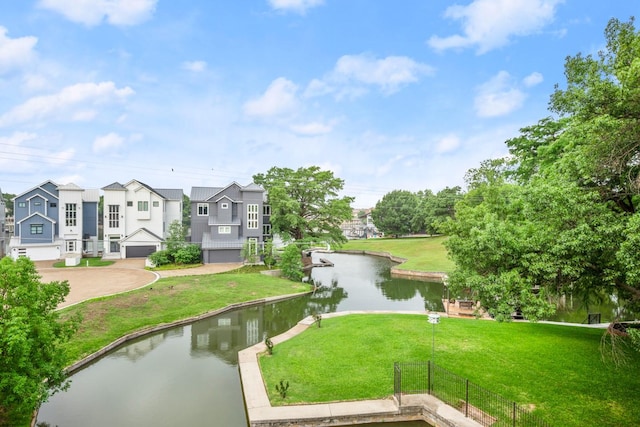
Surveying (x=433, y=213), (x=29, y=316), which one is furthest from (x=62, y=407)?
(x=433, y=213)

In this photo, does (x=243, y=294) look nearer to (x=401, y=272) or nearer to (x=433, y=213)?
(x=401, y=272)

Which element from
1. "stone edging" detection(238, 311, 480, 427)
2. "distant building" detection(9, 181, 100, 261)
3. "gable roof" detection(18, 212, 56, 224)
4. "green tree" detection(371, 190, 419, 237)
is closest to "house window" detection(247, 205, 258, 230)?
"distant building" detection(9, 181, 100, 261)

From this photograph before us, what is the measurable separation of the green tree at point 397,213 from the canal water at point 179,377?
159ft

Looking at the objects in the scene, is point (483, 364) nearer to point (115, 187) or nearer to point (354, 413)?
point (354, 413)

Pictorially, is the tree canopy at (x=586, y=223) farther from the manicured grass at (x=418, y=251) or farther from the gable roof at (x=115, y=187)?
the gable roof at (x=115, y=187)

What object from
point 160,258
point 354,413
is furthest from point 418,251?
point 354,413

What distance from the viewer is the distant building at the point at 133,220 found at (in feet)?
132

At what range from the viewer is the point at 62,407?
11727mm

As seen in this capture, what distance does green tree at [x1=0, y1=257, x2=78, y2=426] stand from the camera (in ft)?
25.6

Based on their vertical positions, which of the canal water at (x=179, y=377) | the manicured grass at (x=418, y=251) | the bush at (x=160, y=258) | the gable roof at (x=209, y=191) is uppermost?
the gable roof at (x=209, y=191)

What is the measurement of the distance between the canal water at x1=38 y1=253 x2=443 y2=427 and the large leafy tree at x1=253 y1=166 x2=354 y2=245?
50.7 ft

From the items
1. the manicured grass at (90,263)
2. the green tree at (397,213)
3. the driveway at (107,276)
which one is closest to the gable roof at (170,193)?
the driveway at (107,276)

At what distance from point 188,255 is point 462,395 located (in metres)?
32.2

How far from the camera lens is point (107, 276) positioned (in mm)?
29656
